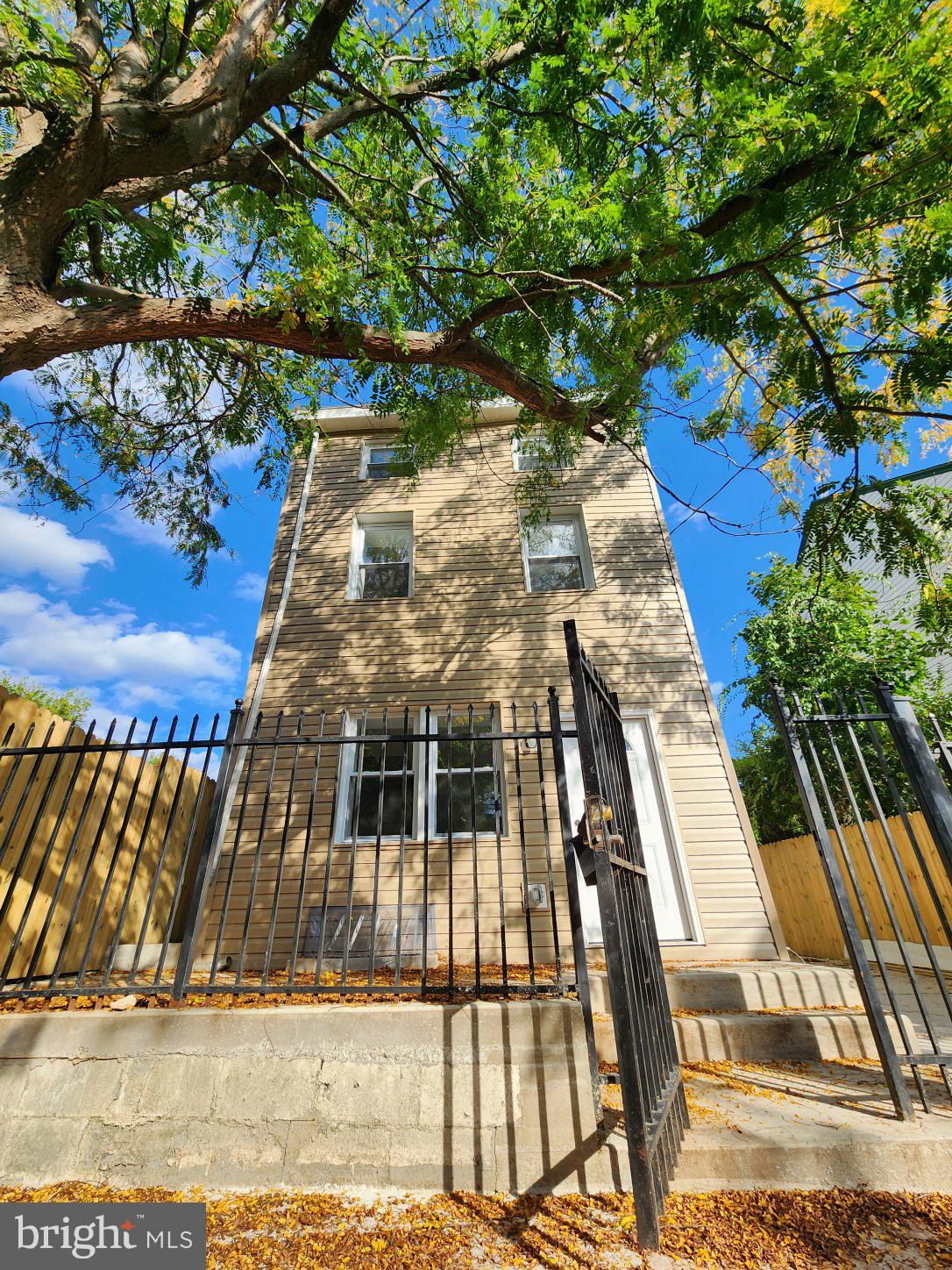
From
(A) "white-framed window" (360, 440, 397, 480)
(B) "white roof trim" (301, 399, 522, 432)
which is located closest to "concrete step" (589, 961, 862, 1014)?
(A) "white-framed window" (360, 440, 397, 480)

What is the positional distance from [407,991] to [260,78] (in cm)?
561

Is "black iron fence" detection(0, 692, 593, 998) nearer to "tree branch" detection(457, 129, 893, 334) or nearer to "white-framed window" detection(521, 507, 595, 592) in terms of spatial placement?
"white-framed window" detection(521, 507, 595, 592)

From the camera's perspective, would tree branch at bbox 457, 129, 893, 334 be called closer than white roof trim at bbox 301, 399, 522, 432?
Yes

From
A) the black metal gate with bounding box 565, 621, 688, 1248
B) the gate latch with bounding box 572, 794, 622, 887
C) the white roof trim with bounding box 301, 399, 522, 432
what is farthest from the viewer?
the white roof trim with bounding box 301, 399, 522, 432

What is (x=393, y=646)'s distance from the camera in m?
7.55

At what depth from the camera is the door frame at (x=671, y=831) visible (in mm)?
5848

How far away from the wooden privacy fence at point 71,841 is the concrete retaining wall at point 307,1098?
593 mm

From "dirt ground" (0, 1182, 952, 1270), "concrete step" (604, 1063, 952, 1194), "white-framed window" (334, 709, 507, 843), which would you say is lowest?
"dirt ground" (0, 1182, 952, 1270)

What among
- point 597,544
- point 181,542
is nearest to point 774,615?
point 597,544

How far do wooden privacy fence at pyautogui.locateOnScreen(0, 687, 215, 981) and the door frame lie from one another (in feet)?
12.4

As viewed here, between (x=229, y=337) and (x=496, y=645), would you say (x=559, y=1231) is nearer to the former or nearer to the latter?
(x=229, y=337)

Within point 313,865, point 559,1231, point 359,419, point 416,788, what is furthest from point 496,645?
point 559,1231

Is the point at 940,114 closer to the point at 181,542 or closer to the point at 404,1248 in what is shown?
the point at 404,1248

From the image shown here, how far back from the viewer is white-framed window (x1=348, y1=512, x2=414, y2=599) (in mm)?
8328
